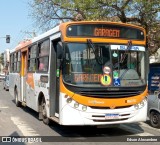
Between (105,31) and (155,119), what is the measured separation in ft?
11.7

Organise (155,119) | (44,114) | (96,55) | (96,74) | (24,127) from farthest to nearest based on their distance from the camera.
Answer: (155,119), (44,114), (24,127), (96,55), (96,74)

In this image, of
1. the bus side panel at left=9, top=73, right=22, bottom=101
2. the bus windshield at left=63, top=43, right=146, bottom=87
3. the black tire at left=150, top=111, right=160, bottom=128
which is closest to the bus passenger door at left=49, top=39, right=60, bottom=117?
the bus windshield at left=63, top=43, right=146, bottom=87

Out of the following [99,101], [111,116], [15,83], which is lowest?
[111,116]

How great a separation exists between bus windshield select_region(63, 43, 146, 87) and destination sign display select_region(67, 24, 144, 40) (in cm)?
28

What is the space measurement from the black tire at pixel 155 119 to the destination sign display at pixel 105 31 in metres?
2.70

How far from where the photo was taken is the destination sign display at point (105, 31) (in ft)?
31.1

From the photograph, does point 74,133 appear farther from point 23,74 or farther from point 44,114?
point 23,74

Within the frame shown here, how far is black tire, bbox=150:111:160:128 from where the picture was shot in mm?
11469

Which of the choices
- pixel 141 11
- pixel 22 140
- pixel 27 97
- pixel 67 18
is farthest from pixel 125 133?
pixel 67 18

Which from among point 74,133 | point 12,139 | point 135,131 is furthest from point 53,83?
point 135,131

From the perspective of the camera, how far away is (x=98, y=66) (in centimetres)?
934

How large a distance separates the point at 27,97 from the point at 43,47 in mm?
3239

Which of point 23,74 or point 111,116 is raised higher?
point 23,74

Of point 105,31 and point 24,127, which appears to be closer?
point 105,31
